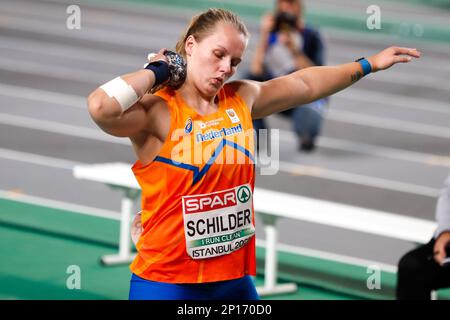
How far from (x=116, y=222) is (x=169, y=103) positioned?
4933 mm

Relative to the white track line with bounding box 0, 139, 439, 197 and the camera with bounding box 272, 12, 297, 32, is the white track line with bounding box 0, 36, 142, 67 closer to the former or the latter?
the camera with bounding box 272, 12, 297, 32

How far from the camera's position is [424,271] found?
6062mm

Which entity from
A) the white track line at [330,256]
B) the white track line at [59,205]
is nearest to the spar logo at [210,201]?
the white track line at [330,256]

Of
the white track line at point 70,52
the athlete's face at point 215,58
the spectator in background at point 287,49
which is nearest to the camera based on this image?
the athlete's face at point 215,58

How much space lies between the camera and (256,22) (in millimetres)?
23719

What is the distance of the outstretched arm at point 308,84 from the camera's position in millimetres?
4516

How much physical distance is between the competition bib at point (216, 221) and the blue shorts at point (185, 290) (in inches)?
5.3

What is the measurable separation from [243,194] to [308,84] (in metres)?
0.69

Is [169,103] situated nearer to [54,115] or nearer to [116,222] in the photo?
[116,222]

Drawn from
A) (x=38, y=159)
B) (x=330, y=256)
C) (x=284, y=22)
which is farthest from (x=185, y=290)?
(x=284, y=22)

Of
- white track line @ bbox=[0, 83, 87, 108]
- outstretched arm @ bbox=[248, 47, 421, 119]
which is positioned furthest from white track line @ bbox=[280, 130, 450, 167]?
outstretched arm @ bbox=[248, 47, 421, 119]

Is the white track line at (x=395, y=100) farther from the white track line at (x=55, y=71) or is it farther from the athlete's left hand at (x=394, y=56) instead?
the athlete's left hand at (x=394, y=56)
